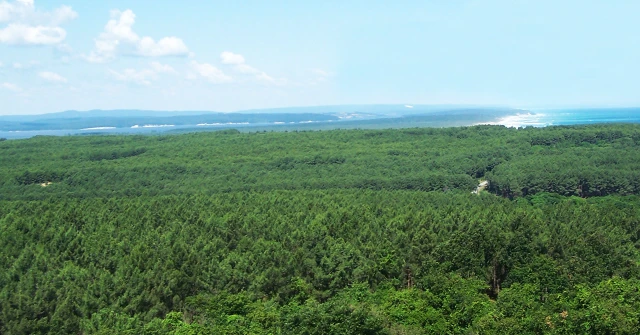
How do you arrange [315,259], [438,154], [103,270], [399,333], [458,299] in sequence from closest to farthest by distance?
1. [399,333]
2. [458,299]
3. [103,270]
4. [315,259]
5. [438,154]

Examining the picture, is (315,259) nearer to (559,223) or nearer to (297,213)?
(297,213)

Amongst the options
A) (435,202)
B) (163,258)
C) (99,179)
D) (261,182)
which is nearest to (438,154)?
(261,182)

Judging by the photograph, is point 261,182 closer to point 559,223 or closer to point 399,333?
point 559,223

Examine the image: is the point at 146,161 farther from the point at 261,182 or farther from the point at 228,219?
the point at 228,219

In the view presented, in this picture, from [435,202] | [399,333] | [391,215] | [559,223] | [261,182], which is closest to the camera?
[399,333]

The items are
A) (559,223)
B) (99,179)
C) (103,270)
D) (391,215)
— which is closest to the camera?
(103,270)

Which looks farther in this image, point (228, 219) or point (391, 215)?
point (391, 215)

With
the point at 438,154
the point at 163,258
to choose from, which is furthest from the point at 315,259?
the point at 438,154

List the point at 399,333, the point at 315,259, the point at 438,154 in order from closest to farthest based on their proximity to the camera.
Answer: the point at 399,333, the point at 315,259, the point at 438,154

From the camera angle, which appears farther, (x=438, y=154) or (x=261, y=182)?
(x=438, y=154)
